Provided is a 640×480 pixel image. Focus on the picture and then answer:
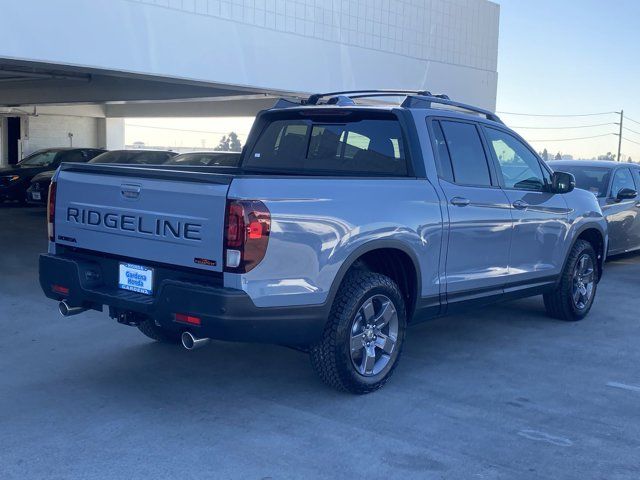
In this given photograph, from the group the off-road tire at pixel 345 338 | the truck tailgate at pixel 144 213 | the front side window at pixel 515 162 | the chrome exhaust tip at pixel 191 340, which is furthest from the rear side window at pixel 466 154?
the chrome exhaust tip at pixel 191 340

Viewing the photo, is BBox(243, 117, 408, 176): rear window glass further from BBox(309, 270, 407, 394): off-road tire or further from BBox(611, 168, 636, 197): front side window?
BBox(611, 168, 636, 197): front side window

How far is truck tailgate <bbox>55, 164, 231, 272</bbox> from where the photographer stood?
4531 mm

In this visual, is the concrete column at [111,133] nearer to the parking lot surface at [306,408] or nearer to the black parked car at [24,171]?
the black parked car at [24,171]

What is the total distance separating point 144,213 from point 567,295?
15.3 ft

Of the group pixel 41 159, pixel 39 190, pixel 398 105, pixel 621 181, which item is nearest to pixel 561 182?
pixel 398 105

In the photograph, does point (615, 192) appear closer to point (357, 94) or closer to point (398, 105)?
point (357, 94)

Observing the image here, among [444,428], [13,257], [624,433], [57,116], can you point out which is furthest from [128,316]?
[57,116]

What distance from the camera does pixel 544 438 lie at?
4.65 meters

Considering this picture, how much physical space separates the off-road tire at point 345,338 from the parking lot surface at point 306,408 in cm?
13

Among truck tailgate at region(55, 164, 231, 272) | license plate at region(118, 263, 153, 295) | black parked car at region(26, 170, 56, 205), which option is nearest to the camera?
truck tailgate at region(55, 164, 231, 272)

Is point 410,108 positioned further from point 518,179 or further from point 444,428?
point 444,428

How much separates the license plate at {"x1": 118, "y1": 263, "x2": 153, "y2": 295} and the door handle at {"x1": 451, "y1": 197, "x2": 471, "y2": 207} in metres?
2.41

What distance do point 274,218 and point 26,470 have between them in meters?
1.90

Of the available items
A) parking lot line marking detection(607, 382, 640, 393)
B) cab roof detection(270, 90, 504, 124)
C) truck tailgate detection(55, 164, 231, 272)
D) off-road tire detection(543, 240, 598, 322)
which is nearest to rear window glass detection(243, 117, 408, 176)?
cab roof detection(270, 90, 504, 124)
